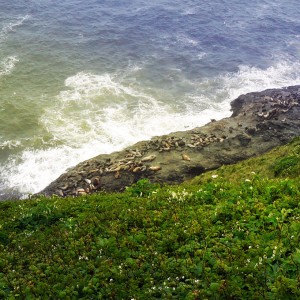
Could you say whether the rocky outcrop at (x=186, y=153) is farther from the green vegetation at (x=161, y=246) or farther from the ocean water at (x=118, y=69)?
the green vegetation at (x=161, y=246)

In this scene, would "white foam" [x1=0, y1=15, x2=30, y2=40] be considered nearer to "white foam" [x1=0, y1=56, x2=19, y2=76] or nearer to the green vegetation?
"white foam" [x1=0, y1=56, x2=19, y2=76]

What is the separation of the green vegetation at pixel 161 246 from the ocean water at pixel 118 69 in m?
16.7

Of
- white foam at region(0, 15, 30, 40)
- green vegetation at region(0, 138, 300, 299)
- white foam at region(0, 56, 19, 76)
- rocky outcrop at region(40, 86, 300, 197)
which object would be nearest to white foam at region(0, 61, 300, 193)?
rocky outcrop at region(40, 86, 300, 197)

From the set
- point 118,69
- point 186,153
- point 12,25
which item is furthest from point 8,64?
point 186,153

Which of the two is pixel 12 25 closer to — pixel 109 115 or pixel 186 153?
pixel 109 115

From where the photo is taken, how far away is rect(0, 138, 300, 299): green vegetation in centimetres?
880

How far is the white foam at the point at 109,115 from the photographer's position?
3070cm

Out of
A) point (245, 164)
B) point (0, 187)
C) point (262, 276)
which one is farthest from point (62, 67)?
point (262, 276)

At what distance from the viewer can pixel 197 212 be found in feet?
40.5

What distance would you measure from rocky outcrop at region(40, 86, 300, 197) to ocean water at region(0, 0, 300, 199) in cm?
298

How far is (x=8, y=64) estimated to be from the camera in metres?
44.3

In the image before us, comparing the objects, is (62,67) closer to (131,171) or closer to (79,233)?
(131,171)

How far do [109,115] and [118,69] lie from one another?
10.8 m

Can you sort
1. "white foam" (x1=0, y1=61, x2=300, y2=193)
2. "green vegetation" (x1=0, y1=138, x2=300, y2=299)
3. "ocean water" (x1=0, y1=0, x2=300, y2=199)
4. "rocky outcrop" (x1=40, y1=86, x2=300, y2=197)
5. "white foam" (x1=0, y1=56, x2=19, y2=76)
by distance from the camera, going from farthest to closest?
"white foam" (x1=0, y1=56, x2=19, y2=76) < "ocean water" (x1=0, y1=0, x2=300, y2=199) < "white foam" (x1=0, y1=61, x2=300, y2=193) < "rocky outcrop" (x1=40, y1=86, x2=300, y2=197) < "green vegetation" (x1=0, y1=138, x2=300, y2=299)
